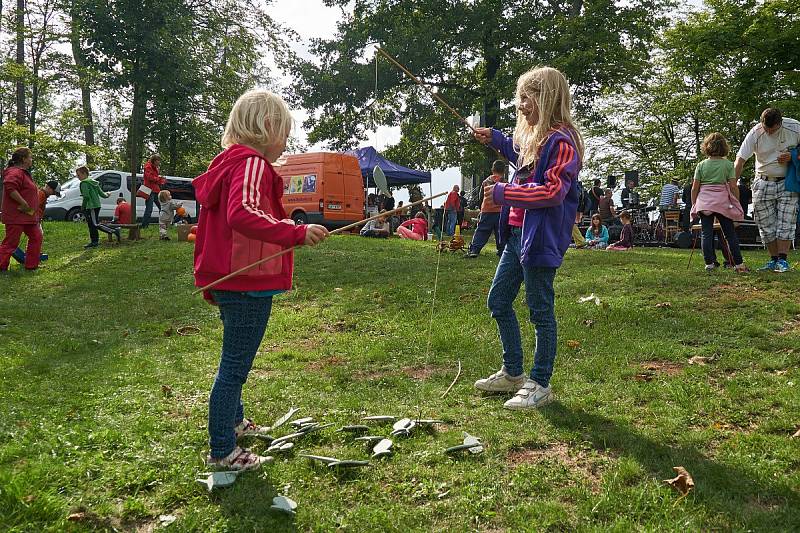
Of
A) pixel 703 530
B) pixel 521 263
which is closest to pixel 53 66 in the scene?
pixel 521 263

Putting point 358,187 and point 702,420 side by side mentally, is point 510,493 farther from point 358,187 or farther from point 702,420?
point 358,187

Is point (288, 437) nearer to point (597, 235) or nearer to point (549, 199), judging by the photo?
point (549, 199)

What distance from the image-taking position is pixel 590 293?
7852mm

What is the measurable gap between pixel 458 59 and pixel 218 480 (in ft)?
87.0

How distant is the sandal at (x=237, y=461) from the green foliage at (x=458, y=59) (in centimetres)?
2237

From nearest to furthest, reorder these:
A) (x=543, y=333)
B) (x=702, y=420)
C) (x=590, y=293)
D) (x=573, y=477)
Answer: (x=573, y=477) < (x=702, y=420) < (x=543, y=333) < (x=590, y=293)

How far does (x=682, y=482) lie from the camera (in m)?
3.04

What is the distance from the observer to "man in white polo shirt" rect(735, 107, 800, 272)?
8.01 meters

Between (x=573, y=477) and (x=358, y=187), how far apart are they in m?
18.6

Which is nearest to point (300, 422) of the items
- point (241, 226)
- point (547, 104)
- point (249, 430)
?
point (249, 430)

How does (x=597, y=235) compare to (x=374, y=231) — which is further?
(x=374, y=231)

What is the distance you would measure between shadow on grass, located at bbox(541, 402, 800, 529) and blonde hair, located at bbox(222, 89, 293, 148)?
2295mm

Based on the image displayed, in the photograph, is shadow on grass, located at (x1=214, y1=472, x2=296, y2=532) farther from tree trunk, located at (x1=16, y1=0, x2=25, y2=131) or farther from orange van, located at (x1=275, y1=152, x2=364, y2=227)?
tree trunk, located at (x1=16, y1=0, x2=25, y2=131)

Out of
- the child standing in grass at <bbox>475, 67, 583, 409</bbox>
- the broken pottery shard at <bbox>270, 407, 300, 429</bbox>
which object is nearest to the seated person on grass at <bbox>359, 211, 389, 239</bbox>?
the child standing in grass at <bbox>475, 67, 583, 409</bbox>
